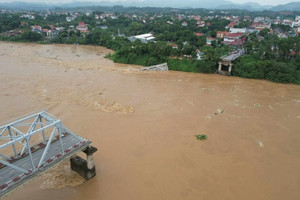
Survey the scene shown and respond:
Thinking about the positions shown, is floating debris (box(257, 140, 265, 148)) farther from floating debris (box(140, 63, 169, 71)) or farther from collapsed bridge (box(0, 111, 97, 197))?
floating debris (box(140, 63, 169, 71))

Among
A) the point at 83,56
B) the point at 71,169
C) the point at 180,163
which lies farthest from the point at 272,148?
the point at 83,56

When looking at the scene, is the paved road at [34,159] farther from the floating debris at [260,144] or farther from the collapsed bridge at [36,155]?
the floating debris at [260,144]

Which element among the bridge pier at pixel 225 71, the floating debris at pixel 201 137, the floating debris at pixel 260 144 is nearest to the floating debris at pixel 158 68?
the bridge pier at pixel 225 71

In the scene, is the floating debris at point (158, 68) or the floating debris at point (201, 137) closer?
the floating debris at point (201, 137)

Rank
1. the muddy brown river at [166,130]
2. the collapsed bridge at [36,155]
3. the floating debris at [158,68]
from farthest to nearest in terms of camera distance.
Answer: the floating debris at [158,68] → the muddy brown river at [166,130] → the collapsed bridge at [36,155]

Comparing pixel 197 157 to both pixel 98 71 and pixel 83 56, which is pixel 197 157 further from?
pixel 83 56

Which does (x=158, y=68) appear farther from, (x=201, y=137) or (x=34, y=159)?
(x=34, y=159)

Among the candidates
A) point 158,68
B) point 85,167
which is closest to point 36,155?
point 85,167

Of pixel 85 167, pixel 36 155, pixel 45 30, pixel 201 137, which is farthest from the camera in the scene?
pixel 45 30

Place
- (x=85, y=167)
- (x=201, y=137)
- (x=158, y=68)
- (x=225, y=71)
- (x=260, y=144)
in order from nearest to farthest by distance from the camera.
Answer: (x=85, y=167), (x=260, y=144), (x=201, y=137), (x=225, y=71), (x=158, y=68)
